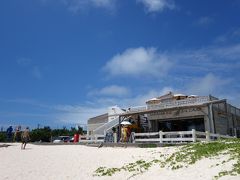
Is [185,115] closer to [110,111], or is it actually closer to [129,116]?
[129,116]

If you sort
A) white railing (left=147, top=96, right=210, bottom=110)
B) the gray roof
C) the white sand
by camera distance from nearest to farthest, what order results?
the white sand, white railing (left=147, top=96, right=210, bottom=110), the gray roof

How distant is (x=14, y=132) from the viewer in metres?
33.3

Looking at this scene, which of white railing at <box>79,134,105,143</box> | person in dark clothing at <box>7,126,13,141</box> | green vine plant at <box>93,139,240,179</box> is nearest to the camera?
green vine plant at <box>93,139,240,179</box>

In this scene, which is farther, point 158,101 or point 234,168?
point 158,101

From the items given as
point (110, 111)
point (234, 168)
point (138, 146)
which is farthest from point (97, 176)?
point (110, 111)

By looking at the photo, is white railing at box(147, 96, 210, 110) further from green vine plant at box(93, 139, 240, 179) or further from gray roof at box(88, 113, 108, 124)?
green vine plant at box(93, 139, 240, 179)

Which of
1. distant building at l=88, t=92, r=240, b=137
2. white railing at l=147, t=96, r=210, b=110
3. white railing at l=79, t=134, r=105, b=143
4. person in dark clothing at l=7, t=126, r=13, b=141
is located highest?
white railing at l=147, t=96, r=210, b=110

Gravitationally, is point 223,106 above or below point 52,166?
above

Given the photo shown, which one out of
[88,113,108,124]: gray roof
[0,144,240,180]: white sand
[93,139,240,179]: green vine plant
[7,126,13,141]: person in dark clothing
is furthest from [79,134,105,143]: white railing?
[93,139,240,179]: green vine plant

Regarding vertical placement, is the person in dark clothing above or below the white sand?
above

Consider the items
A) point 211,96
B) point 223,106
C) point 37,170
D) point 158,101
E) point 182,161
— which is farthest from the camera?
point 158,101

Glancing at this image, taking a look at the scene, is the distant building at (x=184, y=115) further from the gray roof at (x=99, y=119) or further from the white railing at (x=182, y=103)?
the gray roof at (x=99, y=119)

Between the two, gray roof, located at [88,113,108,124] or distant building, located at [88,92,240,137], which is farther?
gray roof, located at [88,113,108,124]

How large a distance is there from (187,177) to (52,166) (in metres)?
7.79
